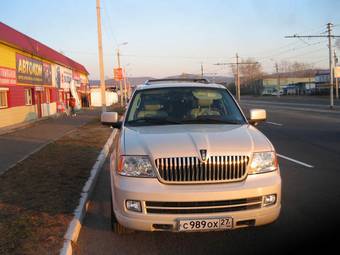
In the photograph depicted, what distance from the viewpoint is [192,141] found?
4812 millimetres

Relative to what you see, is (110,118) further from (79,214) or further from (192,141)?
(192,141)

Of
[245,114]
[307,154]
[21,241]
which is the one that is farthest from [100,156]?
[21,241]

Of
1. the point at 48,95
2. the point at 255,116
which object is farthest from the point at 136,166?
the point at 48,95

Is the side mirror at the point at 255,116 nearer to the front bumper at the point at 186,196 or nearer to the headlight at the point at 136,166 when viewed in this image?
the front bumper at the point at 186,196

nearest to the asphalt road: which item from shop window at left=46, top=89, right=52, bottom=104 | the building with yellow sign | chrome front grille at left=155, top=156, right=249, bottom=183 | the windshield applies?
chrome front grille at left=155, top=156, right=249, bottom=183

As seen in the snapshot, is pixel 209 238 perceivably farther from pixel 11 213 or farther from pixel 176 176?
pixel 11 213

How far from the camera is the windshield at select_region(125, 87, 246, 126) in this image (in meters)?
5.96

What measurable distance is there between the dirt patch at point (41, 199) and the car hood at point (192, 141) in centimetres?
133

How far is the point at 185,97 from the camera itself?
638 cm

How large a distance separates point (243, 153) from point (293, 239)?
1180mm

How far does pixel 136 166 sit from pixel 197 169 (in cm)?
63

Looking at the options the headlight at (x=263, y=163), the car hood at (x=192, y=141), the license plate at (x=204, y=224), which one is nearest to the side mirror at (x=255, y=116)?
the car hood at (x=192, y=141)

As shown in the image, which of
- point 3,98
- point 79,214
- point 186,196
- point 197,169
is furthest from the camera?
point 3,98

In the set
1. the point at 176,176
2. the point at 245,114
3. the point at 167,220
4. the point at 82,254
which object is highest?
the point at 245,114
